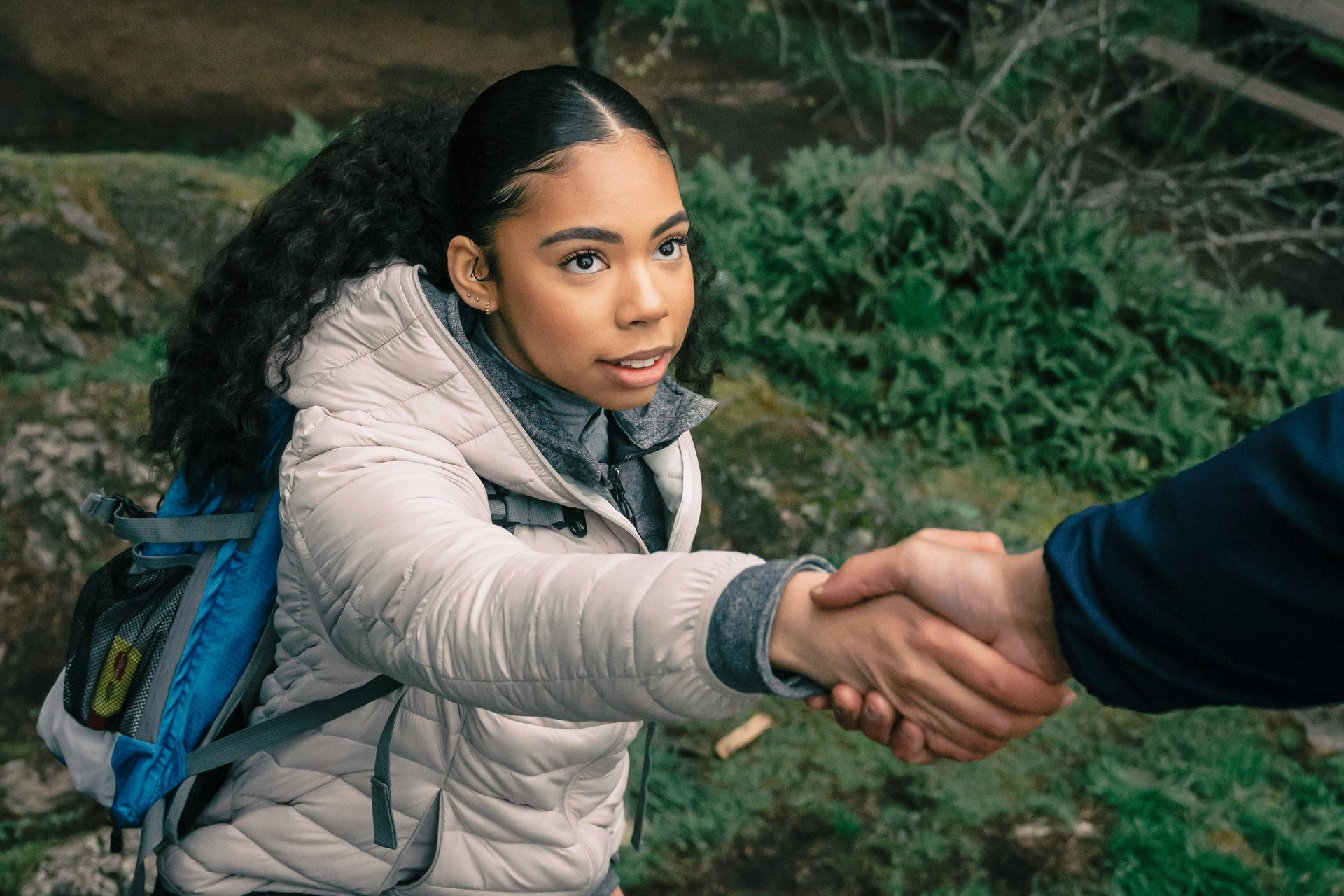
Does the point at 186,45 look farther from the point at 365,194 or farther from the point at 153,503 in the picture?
the point at 365,194

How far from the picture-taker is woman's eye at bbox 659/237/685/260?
80.8 inches

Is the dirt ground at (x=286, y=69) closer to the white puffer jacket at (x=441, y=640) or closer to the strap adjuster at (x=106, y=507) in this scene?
the strap adjuster at (x=106, y=507)

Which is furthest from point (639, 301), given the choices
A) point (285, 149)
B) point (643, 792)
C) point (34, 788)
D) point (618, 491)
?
point (285, 149)

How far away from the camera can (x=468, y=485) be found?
192 cm

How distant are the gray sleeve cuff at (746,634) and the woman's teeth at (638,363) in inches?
24.9

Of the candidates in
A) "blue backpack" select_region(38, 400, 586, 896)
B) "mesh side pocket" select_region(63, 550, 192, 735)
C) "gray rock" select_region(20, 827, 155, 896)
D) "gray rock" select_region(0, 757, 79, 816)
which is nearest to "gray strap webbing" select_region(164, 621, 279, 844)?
"blue backpack" select_region(38, 400, 586, 896)

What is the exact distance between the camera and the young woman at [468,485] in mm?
1580

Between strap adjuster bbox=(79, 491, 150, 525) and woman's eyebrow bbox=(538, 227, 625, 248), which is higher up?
woman's eyebrow bbox=(538, 227, 625, 248)

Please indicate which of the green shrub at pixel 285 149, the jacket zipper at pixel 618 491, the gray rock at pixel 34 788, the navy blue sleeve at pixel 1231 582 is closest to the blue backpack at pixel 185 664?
the jacket zipper at pixel 618 491

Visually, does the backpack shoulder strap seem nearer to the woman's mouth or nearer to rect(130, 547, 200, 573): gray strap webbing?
the woman's mouth

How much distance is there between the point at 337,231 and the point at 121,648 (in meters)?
0.81

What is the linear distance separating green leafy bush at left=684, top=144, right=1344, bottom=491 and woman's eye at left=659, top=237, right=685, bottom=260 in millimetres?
3615

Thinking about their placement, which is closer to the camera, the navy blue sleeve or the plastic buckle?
the navy blue sleeve

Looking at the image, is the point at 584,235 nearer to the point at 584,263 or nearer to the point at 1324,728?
the point at 584,263
